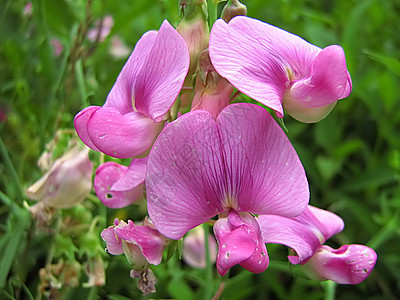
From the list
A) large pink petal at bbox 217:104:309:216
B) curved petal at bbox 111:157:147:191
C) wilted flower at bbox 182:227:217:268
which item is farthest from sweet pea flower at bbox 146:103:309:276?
wilted flower at bbox 182:227:217:268

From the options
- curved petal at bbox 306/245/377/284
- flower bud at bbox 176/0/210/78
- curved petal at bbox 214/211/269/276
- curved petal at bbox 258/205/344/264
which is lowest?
curved petal at bbox 306/245/377/284

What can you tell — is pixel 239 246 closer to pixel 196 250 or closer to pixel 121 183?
pixel 121 183

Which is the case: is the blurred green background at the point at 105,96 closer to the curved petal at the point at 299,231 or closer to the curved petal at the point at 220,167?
the curved petal at the point at 299,231

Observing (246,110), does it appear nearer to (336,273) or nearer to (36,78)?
(336,273)

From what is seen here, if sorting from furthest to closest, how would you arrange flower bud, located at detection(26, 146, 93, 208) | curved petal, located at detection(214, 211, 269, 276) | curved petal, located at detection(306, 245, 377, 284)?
flower bud, located at detection(26, 146, 93, 208)
curved petal, located at detection(306, 245, 377, 284)
curved petal, located at detection(214, 211, 269, 276)

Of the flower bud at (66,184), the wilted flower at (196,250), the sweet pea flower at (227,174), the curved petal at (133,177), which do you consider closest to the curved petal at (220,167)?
the sweet pea flower at (227,174)

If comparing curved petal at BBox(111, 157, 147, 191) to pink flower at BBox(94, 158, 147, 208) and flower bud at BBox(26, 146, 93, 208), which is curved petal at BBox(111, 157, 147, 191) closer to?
pink flower at BBox(94, 158, 147, 208)

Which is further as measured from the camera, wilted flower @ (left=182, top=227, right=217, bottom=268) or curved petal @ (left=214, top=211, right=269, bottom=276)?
wilted flower @ (left=182, top=227, right=217, bottom=268)

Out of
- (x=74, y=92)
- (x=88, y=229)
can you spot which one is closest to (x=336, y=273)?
(x=88, y=229)
